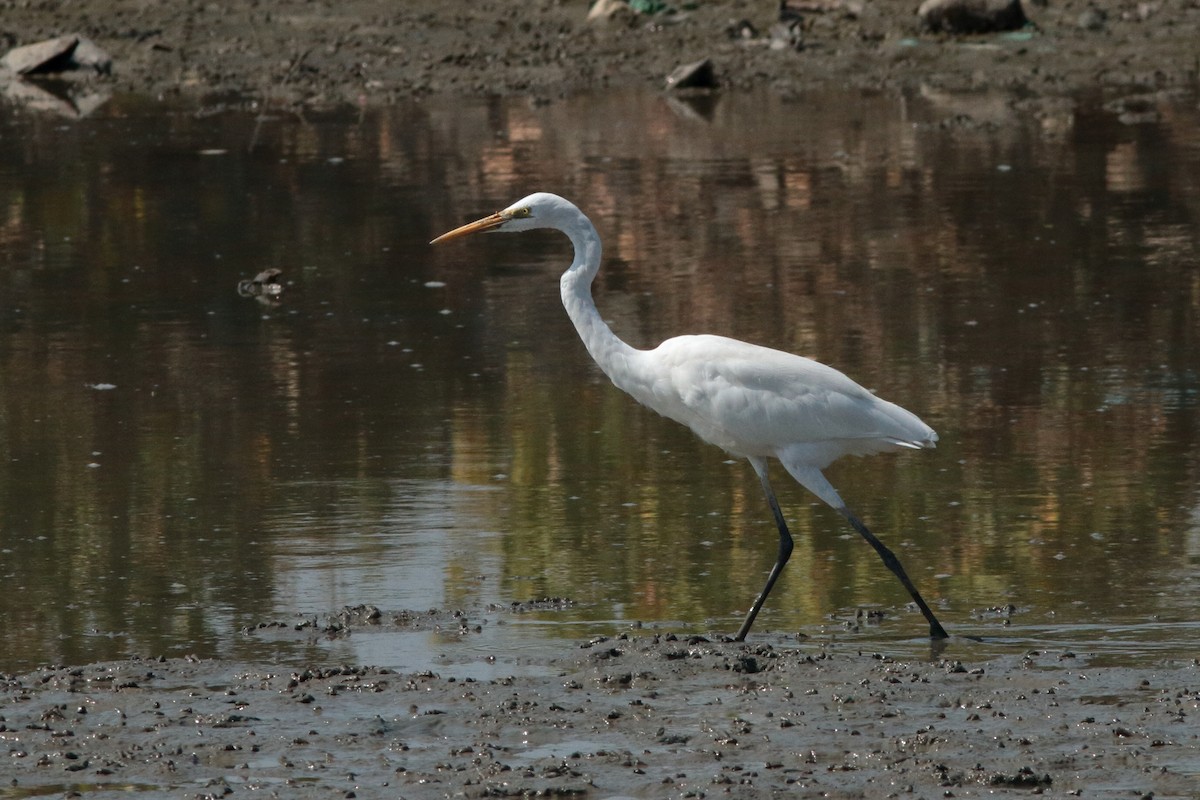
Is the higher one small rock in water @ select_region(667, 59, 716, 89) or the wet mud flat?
small rock in water @ select_region(667, 59, 716, 89)

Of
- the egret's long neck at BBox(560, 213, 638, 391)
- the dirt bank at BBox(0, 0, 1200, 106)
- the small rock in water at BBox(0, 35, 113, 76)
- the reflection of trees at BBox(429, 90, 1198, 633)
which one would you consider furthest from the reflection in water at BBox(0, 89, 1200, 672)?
the small rock in water at BBox(0, 35, 113, 76)

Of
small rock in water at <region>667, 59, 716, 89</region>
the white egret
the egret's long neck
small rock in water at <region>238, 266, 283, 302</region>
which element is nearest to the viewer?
the white egret

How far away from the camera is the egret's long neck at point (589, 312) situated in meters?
6.65

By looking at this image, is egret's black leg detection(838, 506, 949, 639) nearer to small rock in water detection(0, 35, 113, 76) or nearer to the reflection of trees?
the reflection of trees

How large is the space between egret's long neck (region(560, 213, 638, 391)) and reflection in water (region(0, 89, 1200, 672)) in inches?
31.6

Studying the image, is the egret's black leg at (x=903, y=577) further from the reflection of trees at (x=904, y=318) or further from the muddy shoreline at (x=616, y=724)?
the reflection of trees at (x=904, y=318)

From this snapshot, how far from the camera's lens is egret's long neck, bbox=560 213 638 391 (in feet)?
21.8

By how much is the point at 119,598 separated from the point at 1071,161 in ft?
33.7

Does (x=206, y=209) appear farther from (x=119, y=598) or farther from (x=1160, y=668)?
(x=1160, y=668)

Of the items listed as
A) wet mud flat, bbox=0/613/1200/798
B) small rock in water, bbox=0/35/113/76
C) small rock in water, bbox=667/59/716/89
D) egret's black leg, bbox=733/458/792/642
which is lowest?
wet mud flat, bbox=0/613/1200/798

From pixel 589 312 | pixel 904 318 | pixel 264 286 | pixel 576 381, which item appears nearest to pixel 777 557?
pixel 589 312

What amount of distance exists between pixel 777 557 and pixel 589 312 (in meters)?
1.10

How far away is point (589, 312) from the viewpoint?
6.70 m

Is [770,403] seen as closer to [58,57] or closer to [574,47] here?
[574,47]
